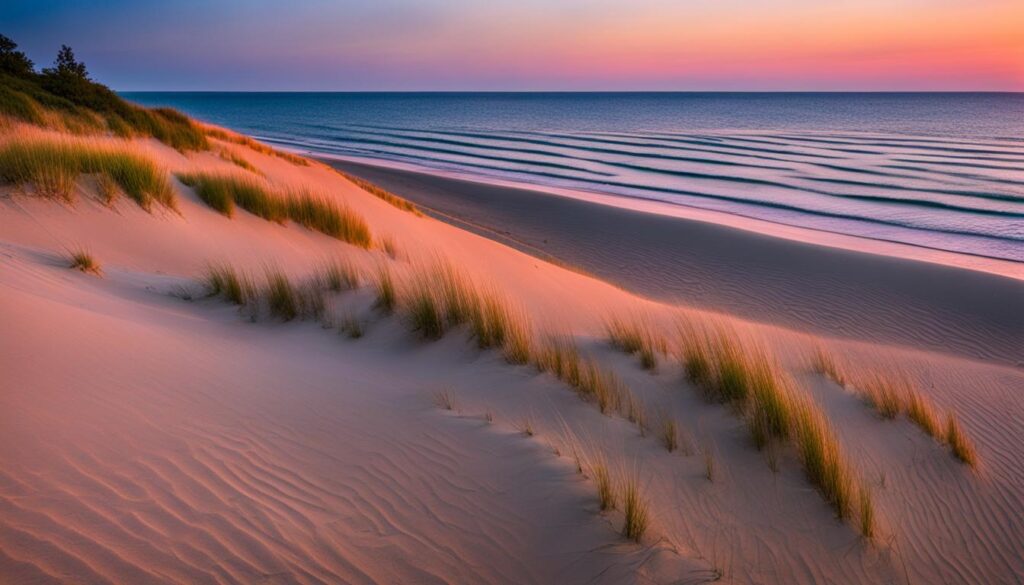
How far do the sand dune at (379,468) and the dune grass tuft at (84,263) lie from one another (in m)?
0.15

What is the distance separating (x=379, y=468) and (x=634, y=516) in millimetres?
1447

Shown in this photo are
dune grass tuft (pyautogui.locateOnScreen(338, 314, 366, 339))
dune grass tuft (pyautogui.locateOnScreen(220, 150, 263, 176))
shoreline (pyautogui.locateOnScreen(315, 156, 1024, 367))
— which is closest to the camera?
dune grass tuft (pyautogui.locateOnScreen(338, 314, 366, 339))

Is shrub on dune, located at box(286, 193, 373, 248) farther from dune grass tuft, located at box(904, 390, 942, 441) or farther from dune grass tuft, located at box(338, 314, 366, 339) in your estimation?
dune grass tuft, located at box(904, 390, 942, 441)

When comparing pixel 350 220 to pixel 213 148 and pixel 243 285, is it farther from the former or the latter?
pixel 213 148

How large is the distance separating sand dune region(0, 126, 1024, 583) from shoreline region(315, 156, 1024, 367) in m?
3.93

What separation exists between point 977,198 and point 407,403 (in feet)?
74.1

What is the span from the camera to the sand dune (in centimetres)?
249

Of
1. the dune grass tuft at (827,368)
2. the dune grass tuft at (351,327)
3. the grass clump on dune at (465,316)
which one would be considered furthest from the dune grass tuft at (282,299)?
the dune grass tuft at (827,368)

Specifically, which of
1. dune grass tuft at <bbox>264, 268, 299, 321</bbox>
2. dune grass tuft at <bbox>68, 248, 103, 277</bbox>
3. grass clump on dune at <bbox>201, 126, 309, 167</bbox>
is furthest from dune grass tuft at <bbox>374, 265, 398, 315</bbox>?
grass clump on dune at <bbox>201, 126, 309, 167</bbox>

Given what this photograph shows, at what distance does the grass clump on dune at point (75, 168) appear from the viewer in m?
6.91

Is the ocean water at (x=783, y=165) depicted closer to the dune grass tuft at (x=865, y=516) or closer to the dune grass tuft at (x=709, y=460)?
the dune grass tuft at (x=865, y=516)

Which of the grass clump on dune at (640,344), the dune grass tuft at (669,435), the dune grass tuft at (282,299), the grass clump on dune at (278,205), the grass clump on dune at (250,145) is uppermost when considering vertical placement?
the grass clump on dune at (250,145)

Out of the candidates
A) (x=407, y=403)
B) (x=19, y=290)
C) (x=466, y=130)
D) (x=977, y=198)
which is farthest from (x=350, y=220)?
(x=466, y=130)

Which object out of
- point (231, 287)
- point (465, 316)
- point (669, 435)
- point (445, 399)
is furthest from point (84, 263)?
point (669, 435)
